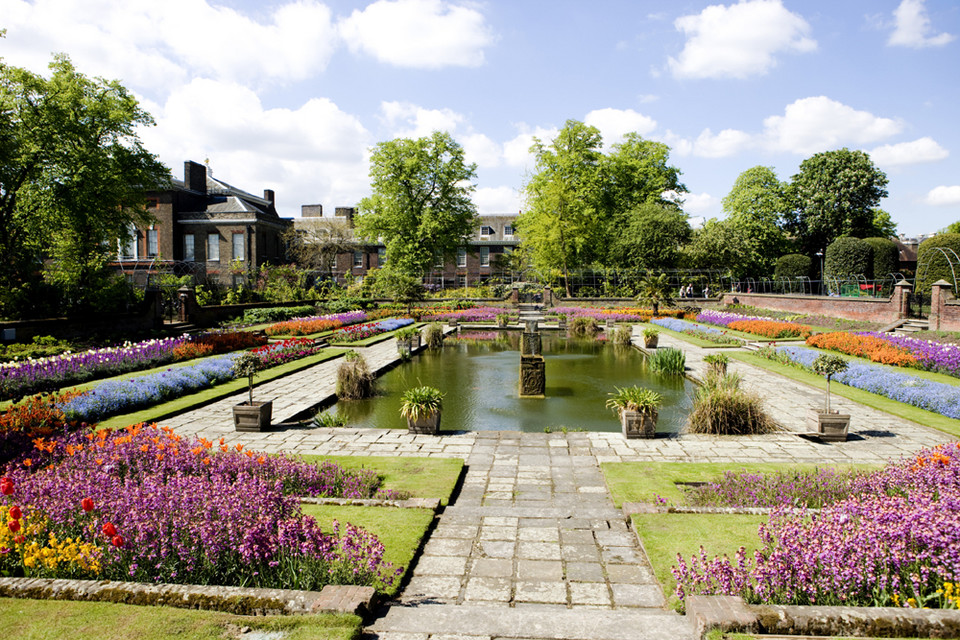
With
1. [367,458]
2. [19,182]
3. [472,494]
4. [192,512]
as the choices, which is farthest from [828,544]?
[19,182]

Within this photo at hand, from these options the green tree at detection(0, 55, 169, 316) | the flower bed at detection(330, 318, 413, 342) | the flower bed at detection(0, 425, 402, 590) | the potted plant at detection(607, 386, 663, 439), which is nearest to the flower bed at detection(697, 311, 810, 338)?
the potted plant at detection(607, 386, 663, 439)

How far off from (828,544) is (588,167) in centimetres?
4423

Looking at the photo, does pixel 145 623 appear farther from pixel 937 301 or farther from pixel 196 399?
pixel 937 301

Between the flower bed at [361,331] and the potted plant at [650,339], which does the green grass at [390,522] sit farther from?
the flower bed at [361,331]

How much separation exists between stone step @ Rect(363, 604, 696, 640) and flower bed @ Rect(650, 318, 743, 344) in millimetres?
20492

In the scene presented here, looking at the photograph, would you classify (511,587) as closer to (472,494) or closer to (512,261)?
(472,494)

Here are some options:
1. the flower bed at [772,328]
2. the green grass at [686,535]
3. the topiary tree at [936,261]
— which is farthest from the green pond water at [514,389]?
the topiary tree at [936,261]

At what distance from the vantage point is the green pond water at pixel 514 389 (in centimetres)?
1094

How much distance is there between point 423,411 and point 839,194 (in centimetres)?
4477

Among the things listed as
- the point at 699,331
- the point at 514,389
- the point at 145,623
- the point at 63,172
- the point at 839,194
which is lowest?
the point at 514,389

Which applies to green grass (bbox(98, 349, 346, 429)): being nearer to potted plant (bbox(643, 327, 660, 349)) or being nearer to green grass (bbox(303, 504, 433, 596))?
green grass (bbox(303, 504, 433, 596))

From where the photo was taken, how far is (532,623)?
11.6ft

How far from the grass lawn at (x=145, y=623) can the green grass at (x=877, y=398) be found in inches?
409

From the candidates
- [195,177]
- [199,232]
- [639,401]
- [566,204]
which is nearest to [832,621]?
[639,401]
